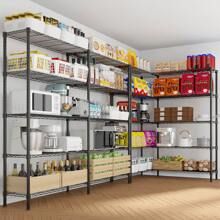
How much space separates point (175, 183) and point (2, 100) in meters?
3.77

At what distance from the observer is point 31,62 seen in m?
5.02

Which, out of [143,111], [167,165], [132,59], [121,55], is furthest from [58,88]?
[167,165]

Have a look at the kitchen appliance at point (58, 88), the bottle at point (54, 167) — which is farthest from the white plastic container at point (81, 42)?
the bottle at point (54, 167)

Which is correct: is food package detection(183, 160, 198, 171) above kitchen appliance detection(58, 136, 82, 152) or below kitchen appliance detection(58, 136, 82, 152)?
below

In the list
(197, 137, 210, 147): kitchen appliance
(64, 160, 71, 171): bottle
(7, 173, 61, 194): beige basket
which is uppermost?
(197, 137, 210, 147): kitchen appliance

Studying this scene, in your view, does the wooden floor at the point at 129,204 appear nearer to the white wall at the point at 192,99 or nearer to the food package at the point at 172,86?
the white wall at the point at 192,99

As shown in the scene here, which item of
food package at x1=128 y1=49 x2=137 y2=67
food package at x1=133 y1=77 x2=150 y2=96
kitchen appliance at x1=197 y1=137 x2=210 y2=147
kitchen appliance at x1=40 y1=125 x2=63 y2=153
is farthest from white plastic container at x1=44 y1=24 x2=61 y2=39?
kitchen appliance at x1=197 y1=137 x2=210 y2=147

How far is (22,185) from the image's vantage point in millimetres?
4941

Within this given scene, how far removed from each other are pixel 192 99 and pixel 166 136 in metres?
1.04

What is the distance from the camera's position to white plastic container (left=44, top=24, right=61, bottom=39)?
5.25m

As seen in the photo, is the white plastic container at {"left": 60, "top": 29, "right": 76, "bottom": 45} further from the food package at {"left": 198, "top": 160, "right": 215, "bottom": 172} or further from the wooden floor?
the food package at {"left": 198, "top": 160, "right": 215, "bottom": 172}

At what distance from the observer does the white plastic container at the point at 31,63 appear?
5.02 meters

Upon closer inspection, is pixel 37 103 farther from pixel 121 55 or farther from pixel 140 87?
pixel 140 87

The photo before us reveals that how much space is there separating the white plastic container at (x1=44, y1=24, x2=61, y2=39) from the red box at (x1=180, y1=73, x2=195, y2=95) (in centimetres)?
347
